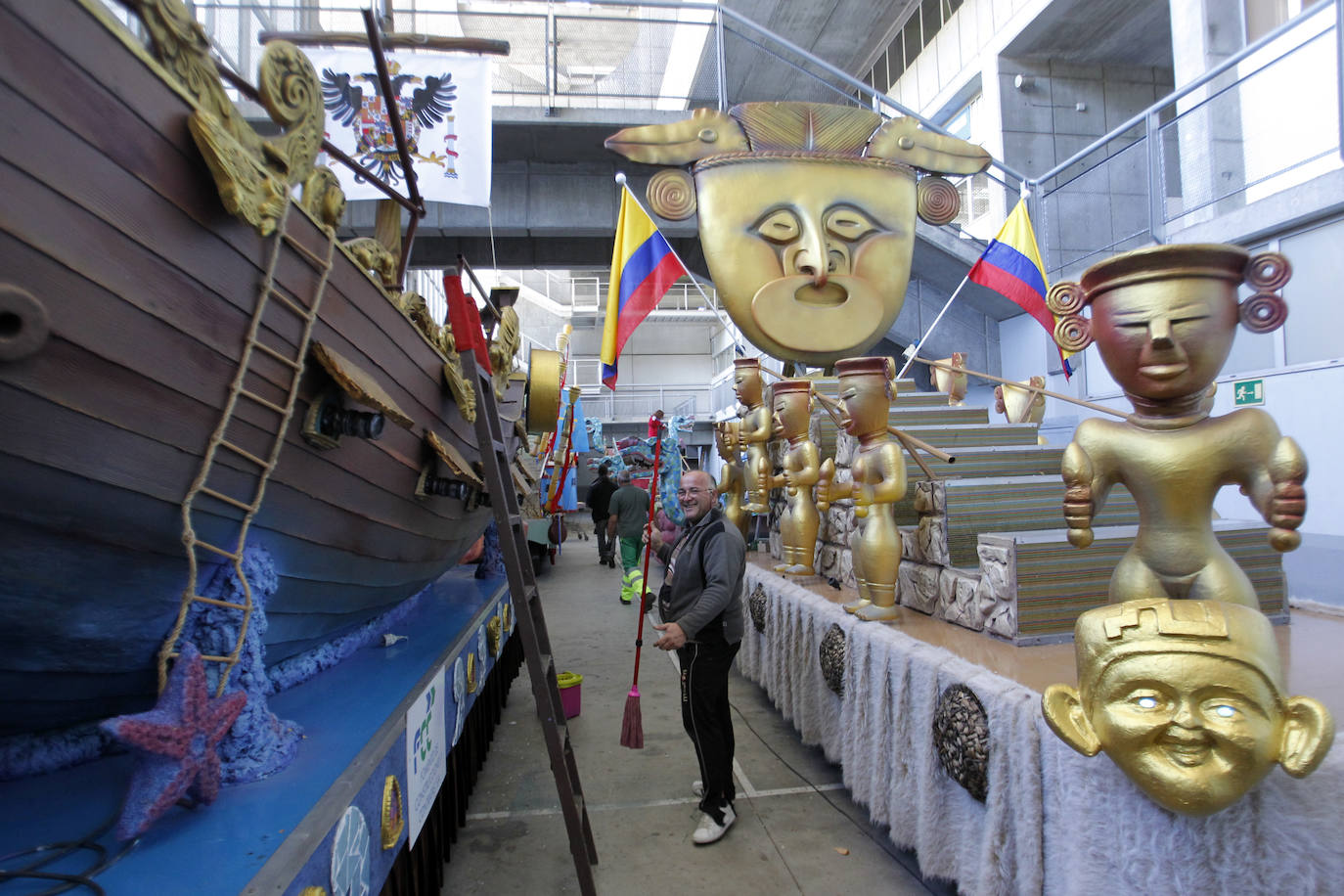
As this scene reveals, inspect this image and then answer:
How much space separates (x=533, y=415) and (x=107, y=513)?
346 cm

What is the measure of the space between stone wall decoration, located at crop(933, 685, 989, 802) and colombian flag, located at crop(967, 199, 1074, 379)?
2.95 m

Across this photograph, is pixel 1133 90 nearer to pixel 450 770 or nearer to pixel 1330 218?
pixel 1330 218

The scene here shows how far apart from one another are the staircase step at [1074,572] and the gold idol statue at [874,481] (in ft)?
1.34

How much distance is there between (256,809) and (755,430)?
3622 millimetres

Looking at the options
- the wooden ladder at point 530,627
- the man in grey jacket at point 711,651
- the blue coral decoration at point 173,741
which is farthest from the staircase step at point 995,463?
the blue coral decoration at point 173,741

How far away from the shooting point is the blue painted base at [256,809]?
1326mm

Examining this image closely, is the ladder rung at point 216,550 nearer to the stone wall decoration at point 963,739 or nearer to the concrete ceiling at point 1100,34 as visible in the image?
the stone wall decoration at point 963,739

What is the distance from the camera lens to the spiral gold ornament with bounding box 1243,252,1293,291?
166 centimetres

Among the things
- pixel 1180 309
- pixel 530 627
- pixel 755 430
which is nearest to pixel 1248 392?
pixel 755 430

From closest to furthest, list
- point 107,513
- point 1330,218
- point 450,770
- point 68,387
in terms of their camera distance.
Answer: point 68,387
point 107,513
point 450,770
point 1330,218

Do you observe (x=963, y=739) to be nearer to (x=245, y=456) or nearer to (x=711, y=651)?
(x=711, y=651)

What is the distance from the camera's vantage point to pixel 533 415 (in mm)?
4801

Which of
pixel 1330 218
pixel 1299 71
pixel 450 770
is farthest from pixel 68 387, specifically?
pixel 1299 71

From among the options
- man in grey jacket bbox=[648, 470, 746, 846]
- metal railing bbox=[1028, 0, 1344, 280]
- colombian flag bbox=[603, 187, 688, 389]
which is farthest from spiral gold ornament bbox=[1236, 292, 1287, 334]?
metal railing bbox=[1028, 0, 1344, 280]
